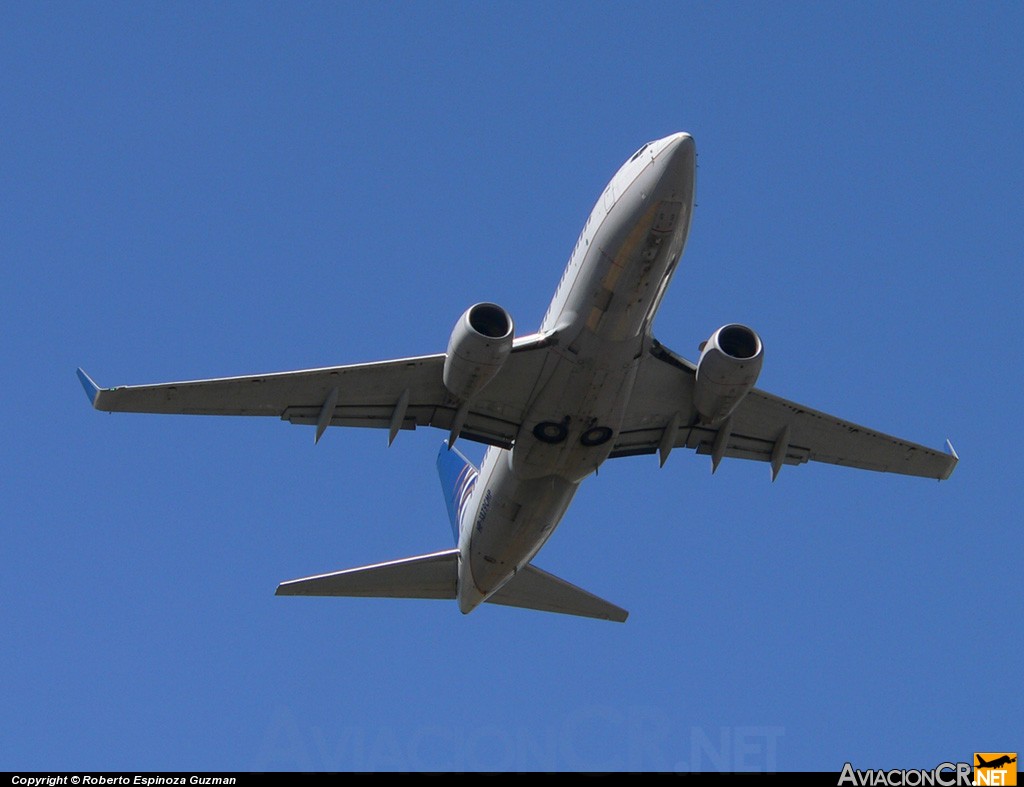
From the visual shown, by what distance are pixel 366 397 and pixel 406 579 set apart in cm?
652

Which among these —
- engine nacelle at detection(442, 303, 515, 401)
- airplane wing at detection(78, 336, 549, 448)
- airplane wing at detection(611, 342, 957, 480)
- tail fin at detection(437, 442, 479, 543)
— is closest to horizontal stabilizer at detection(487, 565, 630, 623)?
tail fin at detection(437, 442, 479, 543)

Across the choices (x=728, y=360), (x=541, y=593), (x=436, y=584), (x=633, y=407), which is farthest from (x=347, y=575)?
(x=728, y=360)

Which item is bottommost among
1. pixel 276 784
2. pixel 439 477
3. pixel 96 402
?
pixel 276 784

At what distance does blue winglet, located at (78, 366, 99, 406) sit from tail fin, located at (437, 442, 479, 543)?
9.12 m

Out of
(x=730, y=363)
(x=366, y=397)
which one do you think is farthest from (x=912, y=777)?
(x=366, y=397)

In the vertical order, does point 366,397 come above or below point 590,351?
above

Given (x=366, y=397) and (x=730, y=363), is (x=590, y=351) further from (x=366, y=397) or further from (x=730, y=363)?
(x=366, y=397)

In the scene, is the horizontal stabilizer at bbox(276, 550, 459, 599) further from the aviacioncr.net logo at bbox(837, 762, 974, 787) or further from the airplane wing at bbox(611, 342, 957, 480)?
the aviacioncr.net logo at bbox(837, 762, 974, 787)

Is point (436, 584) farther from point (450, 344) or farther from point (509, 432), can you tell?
point (450, 344)

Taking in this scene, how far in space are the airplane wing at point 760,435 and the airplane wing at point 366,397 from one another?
2.80 m

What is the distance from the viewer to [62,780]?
81.5 feet

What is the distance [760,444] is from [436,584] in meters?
8.60

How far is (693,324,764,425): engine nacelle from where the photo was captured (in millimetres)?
30312

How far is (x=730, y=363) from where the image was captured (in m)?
30.3
